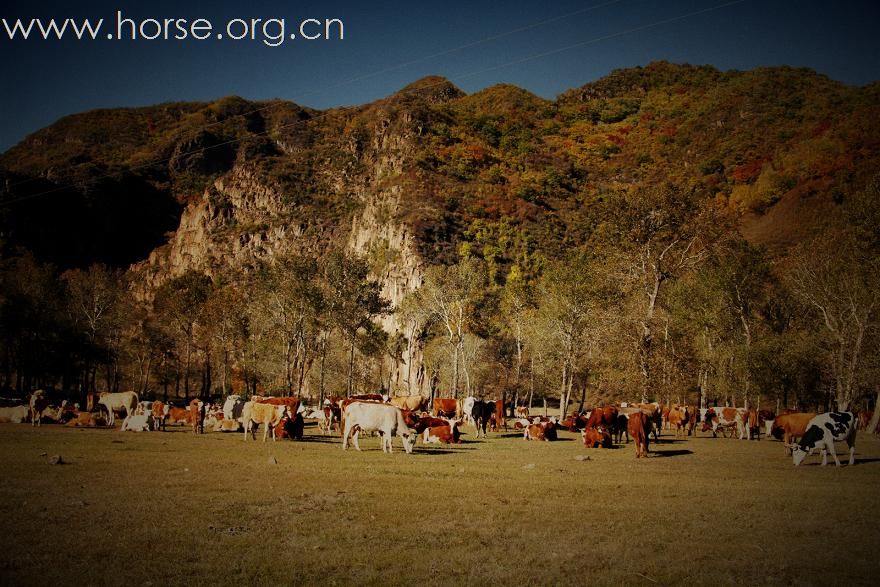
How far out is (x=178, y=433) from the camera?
24.8 metres

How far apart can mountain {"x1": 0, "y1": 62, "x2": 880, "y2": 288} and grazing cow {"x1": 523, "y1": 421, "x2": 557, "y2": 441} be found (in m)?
62.7

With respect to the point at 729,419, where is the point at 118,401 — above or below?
below

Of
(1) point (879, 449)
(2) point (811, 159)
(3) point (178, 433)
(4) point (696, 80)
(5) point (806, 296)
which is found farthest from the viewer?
(4) point (696, 80)

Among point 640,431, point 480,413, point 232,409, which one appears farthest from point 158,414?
point 640,431

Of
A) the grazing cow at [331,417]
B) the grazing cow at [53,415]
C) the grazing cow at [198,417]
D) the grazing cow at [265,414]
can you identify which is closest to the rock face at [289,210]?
the grazing cow at [331,417]

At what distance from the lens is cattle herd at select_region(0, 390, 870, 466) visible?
1939 cm

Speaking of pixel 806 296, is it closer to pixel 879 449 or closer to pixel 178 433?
pixel 879 449

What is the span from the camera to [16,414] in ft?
87.8

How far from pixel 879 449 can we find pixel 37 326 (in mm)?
59542

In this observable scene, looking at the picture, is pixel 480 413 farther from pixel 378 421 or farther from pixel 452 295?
pixel 452 295

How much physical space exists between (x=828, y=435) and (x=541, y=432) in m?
12.4

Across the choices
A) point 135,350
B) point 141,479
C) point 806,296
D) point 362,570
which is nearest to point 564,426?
point 806,296

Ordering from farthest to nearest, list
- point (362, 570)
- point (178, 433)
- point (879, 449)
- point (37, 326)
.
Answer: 1. point (37, 326)
2. point (178, 433)
3. point (879, 449)
4. point (362, 570)

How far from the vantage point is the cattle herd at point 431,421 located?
63.6 feet
